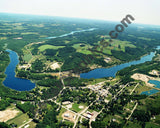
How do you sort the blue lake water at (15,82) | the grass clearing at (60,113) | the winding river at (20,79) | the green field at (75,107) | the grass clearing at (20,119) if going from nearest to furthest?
1. the grass clearing at (20,119)
2. the grass clearing at (60,113)
3. the green field at (75,107)
4. the blue lake water at (15,82)
5. the winding river at (20,79)

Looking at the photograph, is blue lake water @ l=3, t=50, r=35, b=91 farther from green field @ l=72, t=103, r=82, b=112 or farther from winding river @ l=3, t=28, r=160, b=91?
green field @ l=72, t=103, r=82, b=112

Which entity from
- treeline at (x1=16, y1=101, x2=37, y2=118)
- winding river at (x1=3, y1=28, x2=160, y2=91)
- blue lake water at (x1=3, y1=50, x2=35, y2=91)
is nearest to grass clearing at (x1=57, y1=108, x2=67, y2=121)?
treeline at (x1=16, y1=101, x2=37, y2=118)

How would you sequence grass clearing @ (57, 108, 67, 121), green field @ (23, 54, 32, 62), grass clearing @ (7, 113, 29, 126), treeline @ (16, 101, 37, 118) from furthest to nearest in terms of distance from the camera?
green field @ (23, 54, 32, 62) < treeline @ (16, 101, 37, 118) < grass clearing @ (57, 108, 67, 121) < grass clearing @ (7, 113, 29, 126)

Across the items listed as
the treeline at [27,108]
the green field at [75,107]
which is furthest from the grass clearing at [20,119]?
the green field at [75,107]

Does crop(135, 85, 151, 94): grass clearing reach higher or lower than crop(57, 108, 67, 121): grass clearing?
higher

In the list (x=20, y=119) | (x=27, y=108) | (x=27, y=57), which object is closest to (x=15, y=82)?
(x=27, y=108)

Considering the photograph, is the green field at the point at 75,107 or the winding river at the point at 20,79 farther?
the winding river at the point at 20,79

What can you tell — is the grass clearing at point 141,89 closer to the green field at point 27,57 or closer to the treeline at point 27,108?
the treeline at point 27,108

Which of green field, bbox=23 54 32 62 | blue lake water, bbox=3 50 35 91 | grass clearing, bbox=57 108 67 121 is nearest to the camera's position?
grass clearing, bbox=57 108 67 121

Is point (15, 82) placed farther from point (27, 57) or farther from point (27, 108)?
point (27, 57)

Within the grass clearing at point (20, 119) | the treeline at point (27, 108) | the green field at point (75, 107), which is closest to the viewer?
the grass clearing at point (20, 119)

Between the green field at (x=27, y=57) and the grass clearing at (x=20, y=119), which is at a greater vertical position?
the green field at (x=27, y=57)

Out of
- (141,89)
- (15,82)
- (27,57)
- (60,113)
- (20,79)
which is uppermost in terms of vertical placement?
(27,57)
